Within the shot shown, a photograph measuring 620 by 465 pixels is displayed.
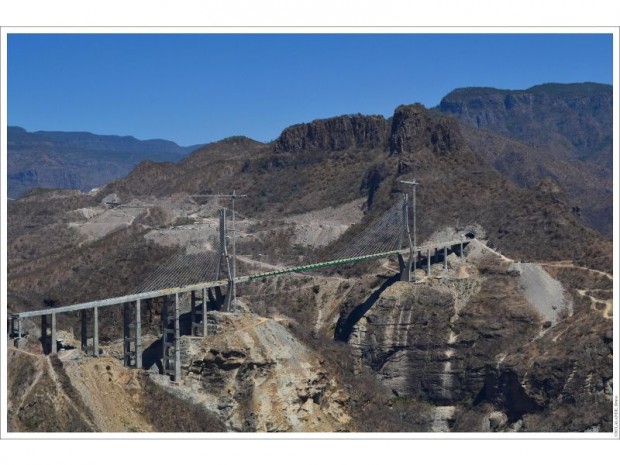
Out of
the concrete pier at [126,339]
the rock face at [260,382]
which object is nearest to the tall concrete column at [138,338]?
the concrete pier at [126,339]

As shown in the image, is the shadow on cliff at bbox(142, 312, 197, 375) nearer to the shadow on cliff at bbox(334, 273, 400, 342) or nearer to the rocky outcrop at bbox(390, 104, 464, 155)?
the shadow on cliff at bbox(334, 273, 400, 342)

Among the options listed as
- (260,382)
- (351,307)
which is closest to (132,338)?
(260,382)

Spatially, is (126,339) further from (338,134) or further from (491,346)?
(338,134)

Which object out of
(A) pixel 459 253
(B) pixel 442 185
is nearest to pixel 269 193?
(B) pixel 442 185

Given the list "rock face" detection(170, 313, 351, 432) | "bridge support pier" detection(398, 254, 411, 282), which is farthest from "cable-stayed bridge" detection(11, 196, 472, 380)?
"bridge support pier" detection(398, 254, 411, 282)

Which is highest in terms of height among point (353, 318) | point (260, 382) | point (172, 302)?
point (172, 302)
